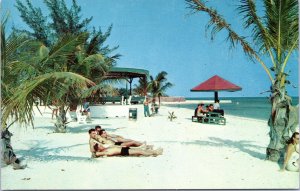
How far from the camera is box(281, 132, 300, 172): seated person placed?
554 centimetres

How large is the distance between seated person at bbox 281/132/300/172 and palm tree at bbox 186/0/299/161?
0.39 meters

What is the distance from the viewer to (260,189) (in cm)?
527

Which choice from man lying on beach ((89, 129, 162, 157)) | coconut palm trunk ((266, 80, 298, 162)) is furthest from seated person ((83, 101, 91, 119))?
coconut palm trunk ((266, 80, 298, 162))

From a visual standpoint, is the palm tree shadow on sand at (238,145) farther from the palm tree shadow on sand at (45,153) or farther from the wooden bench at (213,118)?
the wooden bench at (213,118)

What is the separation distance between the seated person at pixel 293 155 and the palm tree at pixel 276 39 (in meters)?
0.39

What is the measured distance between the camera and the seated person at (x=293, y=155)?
554 cm

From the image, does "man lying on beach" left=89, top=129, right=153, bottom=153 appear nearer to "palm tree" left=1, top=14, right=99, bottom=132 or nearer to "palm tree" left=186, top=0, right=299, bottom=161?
"palm tree" left=1, top=14, right=99, bottom=132

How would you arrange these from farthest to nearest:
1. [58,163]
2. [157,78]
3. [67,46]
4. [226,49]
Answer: [157,78] → [226,49] → [58,163] → [67,46]

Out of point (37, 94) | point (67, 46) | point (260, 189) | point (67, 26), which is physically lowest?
point (260, 189)

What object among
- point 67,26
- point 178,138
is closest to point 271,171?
point 178,138

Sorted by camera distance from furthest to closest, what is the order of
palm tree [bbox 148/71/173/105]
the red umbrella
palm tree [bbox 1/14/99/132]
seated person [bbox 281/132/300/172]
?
palm tree [bbox 148/71/173/105]
the red umbrella
seated person [bbox 281/132/300/172]
palm tree [bbox 1/14/99/132]

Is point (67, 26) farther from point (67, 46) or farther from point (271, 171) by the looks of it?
point (271, 171)

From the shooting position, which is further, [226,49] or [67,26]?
[67,26]

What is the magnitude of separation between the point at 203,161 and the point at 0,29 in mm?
4356
